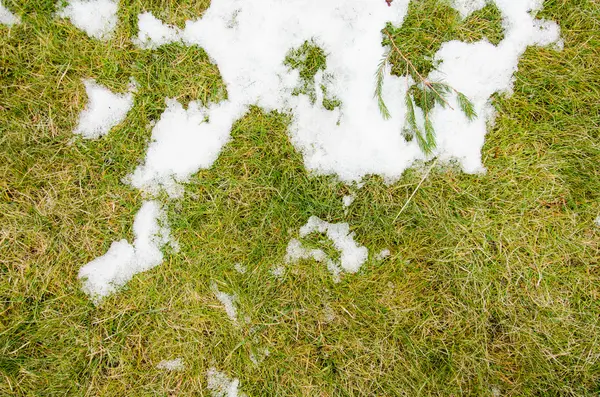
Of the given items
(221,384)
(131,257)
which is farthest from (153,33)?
(221,384)

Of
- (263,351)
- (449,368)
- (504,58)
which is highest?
(504,58)

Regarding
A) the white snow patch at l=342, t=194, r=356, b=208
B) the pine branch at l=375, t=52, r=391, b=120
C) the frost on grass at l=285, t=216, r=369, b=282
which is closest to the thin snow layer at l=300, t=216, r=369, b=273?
the frost on grass at l=285, t=216, r=369, b=282

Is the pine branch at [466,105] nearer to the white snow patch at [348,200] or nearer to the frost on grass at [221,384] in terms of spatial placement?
the white snow patch at [348,200]

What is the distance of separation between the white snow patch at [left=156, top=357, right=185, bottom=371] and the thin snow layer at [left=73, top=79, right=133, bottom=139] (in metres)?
1.25

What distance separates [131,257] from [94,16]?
51.0 inches

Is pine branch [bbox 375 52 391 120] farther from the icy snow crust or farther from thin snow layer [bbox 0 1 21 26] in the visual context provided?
thin snow layer [bbox 0 1 21 26]

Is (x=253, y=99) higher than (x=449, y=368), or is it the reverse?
(x=253, y=99)

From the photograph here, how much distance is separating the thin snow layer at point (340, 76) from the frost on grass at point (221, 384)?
1.05m

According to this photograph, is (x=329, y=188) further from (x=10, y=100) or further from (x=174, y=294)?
(x=10, y=100)

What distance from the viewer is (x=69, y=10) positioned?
5.40 ft

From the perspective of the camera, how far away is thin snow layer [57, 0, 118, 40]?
1648 mm

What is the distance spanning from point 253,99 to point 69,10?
3.52 feet

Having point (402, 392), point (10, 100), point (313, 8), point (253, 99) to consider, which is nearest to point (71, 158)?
point (10, 100)

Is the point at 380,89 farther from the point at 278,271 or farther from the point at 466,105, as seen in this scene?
the point at 278,271
